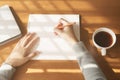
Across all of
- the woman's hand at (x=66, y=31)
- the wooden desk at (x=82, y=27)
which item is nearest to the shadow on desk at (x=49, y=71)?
the wooden desk at (x=82, y=27)

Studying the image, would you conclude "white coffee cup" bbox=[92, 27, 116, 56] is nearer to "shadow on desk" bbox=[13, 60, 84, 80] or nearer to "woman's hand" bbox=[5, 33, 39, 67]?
"shadow on desk" bbox=[13, 60, 84, 80]

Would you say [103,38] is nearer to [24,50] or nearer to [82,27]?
[82,27]

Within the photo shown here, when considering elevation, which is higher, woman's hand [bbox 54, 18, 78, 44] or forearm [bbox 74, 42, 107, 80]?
woman's hand [bbox 54, 18, 78, 44]

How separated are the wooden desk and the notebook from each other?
27mm

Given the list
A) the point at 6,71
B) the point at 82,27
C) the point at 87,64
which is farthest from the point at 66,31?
the point at 6,71

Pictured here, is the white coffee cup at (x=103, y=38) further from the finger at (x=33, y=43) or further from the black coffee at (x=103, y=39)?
the finger at (x=33, y=43)

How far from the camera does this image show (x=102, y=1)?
3.89ft

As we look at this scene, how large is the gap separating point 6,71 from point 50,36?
0.23 meters

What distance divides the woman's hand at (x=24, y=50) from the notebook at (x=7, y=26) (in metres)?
0.04

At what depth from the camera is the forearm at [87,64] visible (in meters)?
1.03

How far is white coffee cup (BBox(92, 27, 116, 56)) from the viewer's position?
1.08 metres

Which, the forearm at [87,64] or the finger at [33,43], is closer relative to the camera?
the forearm at [87,64]

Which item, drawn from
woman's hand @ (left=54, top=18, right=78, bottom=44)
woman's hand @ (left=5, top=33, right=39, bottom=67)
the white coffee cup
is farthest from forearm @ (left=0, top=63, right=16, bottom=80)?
the white coffee cup

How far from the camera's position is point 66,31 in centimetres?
115
